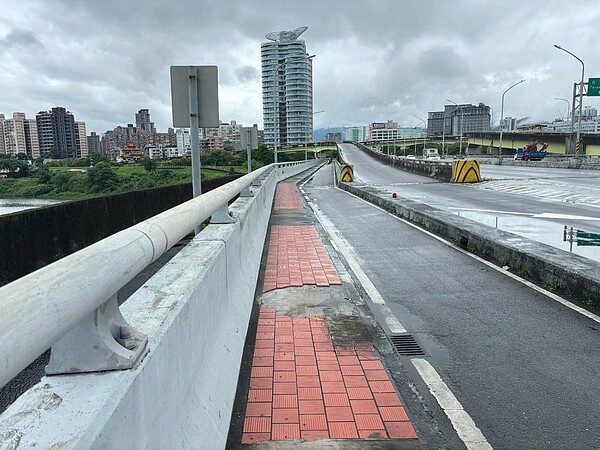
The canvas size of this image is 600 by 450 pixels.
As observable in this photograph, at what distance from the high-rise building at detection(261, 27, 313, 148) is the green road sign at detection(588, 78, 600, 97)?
41.1 metres

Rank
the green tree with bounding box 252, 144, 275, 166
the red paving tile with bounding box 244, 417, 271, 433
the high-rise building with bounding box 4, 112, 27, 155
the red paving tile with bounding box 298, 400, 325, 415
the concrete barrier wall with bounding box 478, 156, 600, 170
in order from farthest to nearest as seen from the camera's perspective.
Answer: the green tree with bounding box 252, 144, 275, 166
the concrete barrier wall with bounding box 478, 156, 600, 170
the high-rise building with bounding box 4, 112, 27, 155
the red paving tile with bounding box 298, 400, 325, 415
the red paving tile with bounding box 244, 417, 271, 433

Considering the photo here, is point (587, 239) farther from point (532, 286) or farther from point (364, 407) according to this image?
point (364, 407)

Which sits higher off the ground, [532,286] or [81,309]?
[81,309]

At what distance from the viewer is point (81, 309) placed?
1375 mm

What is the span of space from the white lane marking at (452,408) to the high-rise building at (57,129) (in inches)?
1140

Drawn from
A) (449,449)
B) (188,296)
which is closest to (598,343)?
(449,449)

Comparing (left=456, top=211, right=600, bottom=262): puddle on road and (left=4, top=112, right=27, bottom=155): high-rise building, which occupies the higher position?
(left=4, top=112, right=27, bottom=155): high-rise building

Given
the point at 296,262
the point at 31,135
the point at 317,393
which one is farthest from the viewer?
the point at 31,135

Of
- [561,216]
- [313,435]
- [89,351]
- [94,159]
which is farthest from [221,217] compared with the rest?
[94,159]

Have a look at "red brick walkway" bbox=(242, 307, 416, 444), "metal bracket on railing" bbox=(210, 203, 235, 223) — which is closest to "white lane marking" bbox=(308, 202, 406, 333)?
"red brick walkway" bbox=(242, 307, 416, 444)

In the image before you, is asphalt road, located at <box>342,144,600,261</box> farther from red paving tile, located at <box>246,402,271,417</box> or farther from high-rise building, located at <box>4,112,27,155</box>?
high-rise building, located at <box>4,112,27,155</box>

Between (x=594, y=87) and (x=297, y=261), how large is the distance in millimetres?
41634

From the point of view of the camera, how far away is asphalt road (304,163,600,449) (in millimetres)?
3473

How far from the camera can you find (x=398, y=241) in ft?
33.9
